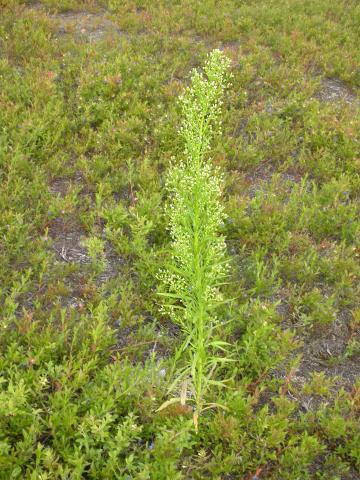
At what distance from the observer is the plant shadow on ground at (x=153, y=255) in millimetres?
4414

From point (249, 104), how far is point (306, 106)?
1.13 m

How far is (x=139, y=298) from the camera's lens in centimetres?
582

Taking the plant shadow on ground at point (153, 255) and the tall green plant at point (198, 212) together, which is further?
the plant shadow on ground at point (153, 255)

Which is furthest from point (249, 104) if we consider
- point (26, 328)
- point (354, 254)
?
point (26, 328)

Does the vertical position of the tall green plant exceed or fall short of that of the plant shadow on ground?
it exceeds it

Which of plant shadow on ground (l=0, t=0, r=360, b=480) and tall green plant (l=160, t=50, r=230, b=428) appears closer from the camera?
tall green plant (l=160, t=50, r=230, b=428)

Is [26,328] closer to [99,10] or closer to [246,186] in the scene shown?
[246,186]

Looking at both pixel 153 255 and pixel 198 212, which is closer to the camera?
pixel 198 212

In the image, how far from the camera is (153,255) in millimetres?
6156

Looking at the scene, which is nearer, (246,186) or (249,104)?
(246,186)

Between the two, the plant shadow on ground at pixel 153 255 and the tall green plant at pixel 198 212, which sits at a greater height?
the tall green plant at pixel 198 212

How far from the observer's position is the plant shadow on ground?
4414 mm

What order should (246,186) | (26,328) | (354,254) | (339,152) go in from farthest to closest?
(339,152), (246,186), (354,254), (26,328)

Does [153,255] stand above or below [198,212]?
below
